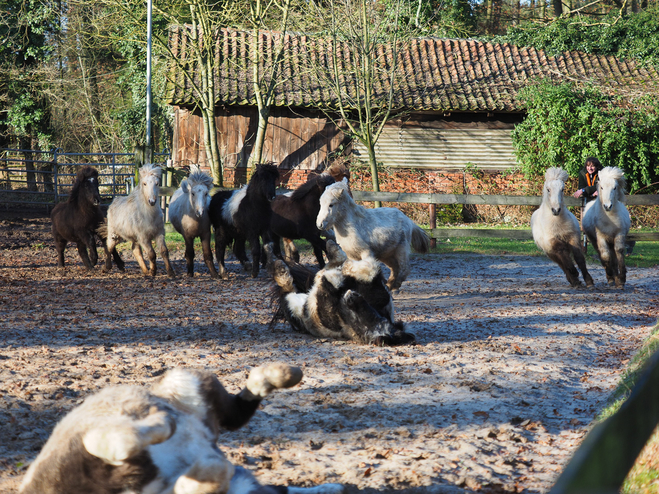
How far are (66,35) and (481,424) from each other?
1159 inches

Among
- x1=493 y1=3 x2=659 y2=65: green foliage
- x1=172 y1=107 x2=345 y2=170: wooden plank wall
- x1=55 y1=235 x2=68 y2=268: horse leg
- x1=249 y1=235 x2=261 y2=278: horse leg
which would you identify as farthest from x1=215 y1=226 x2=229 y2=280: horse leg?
x1=493 y1=3 x2=659 y2=65: green foliage

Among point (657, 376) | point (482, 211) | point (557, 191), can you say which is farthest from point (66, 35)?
point (657, 376)

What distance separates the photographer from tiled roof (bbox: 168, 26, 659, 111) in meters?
21.9

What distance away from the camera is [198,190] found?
10391 millimetres

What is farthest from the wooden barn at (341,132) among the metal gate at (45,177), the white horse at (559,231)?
the white horse at (559,231)

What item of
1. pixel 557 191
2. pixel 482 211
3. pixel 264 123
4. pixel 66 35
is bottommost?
pixel 482 211

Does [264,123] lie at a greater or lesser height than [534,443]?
greater

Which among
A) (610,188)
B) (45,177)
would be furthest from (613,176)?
(45,177)

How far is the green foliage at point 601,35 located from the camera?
2448 cm

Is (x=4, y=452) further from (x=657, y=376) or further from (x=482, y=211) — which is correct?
(x=482, y=211)

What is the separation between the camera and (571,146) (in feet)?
64.4

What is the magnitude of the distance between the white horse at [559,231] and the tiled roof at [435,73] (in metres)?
12.5

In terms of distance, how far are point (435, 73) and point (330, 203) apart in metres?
17.7

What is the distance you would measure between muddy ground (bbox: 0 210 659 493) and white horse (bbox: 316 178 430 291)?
676 mm
